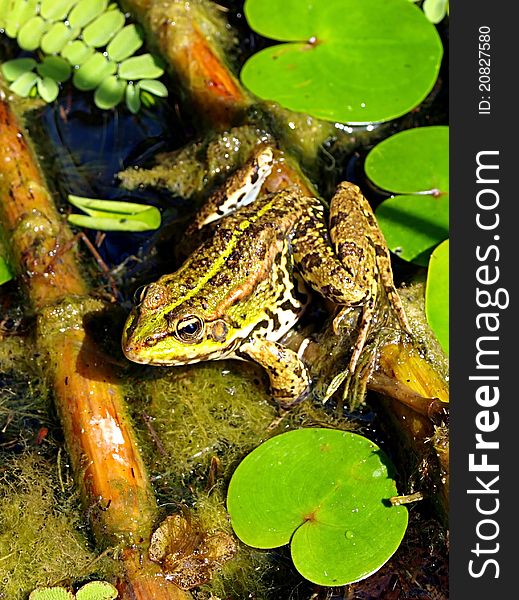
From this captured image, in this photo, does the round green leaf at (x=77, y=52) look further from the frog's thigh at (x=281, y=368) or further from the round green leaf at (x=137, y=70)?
the frog's thigh at (x=281, y=368)

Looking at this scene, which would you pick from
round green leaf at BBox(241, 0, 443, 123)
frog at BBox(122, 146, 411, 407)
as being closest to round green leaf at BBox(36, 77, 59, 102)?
round green leaf at BBox(241, 0, 443, 123)

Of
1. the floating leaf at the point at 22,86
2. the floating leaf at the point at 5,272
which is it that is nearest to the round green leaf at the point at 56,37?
the floating leaf at the point at 22,86

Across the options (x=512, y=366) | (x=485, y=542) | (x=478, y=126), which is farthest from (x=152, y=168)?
(x=485, y=542)

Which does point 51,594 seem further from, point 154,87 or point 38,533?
point 154,87

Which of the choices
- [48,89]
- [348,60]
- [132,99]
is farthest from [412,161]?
[48,89]

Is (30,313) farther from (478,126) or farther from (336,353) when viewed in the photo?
(478,126)

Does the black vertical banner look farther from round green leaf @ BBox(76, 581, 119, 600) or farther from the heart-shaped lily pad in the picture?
round green leaf @ BBox(76, 581, 119, 600)

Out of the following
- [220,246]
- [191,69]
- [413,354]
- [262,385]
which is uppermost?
[191,69]
